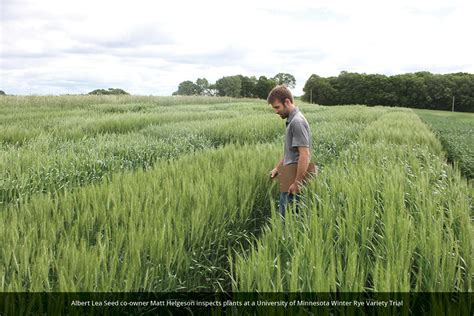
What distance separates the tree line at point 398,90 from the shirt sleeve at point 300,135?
82.8 meters

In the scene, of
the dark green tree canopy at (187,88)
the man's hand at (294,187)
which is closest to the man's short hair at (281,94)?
the man's hand at (294,187)

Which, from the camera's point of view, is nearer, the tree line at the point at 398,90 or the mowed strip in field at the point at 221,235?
the mowed strip in field at the point at 221,235

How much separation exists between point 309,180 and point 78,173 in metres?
3.18

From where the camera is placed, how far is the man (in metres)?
3.76

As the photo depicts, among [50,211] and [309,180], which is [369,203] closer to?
[309,180]

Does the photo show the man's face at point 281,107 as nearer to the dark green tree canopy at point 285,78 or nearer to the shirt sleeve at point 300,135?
the shirt sleeve at point 300,135

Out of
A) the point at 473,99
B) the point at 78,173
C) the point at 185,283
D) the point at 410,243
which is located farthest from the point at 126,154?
the point at 473,99

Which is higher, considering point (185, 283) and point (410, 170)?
point (410, 170)

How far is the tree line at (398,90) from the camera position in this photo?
76312 mm

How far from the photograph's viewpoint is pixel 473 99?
75.4m

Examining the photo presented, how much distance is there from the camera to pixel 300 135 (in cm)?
377

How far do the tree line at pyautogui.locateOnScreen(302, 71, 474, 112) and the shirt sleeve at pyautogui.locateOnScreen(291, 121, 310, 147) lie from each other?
82.8 metres
